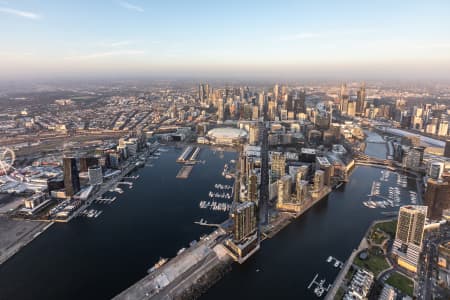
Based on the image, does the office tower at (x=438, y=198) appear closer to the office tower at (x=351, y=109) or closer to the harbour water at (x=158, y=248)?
the harbour water at (x=158, y=248)

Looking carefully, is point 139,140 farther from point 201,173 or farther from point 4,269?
point 4,269

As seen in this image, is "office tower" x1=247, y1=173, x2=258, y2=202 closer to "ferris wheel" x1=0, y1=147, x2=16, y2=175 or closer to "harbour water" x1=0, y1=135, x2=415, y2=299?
"harbour water" x1=0, y1=135, x2=415, y2=299

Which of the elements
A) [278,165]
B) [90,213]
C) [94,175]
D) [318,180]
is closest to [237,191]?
[278,165]

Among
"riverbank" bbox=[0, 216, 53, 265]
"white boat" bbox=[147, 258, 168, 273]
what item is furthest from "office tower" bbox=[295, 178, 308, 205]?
"riverbank" bbox=[0, 216, 53, 265]

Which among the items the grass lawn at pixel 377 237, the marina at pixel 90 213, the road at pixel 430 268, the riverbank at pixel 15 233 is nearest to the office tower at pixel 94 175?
the marina at pixel 90 213

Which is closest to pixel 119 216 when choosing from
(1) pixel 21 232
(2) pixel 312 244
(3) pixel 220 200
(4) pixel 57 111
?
(1) pixel 21 232

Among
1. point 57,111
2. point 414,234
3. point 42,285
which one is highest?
point 57,111
